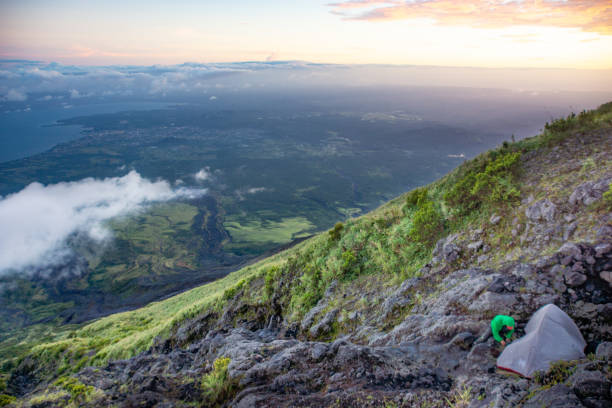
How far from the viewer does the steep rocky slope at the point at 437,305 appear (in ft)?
19.8

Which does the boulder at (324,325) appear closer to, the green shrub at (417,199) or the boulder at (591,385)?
the green shrub at (417,199)

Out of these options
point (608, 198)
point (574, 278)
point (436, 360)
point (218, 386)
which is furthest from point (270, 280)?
point (608, 198)

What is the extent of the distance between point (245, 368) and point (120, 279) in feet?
582

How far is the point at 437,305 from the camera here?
8570mm

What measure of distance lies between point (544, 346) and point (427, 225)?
22.3 feet

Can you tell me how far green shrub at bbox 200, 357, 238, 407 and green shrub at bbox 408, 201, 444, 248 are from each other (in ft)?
26.9

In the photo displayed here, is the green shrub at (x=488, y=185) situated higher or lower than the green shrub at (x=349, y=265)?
higher

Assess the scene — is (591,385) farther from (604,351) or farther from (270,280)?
(270,280)

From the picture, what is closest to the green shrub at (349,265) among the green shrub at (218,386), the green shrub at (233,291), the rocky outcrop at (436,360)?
the rocky outcrop at (436,360)

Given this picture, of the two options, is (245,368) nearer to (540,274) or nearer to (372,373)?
(372,373)

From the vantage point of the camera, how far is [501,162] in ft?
39.2

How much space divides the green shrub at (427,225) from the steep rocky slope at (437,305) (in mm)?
57

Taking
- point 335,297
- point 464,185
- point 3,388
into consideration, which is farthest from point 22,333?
point 464,185

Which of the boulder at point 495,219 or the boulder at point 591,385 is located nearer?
the boulder at point 591,385
